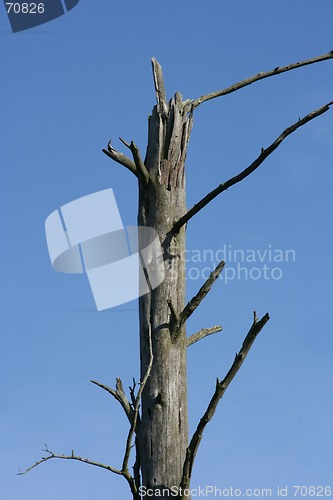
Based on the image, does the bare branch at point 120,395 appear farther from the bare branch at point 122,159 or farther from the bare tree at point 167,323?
the bare branch at point 122,159

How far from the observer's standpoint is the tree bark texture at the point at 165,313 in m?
4.29

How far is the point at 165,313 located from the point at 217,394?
26.2 inches

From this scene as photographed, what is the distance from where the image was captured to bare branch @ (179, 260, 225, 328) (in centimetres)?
443

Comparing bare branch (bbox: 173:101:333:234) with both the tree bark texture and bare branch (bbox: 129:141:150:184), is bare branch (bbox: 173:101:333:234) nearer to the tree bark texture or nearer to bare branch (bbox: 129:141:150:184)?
the tree bark texture

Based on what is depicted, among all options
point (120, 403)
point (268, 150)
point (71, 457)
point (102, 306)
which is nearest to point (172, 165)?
point (268, 150)

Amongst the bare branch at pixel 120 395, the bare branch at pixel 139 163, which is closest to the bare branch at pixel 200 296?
the bare branch at pixel 120 395

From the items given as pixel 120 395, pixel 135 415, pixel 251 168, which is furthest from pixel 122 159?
pixel 135 415

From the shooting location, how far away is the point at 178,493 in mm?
4164

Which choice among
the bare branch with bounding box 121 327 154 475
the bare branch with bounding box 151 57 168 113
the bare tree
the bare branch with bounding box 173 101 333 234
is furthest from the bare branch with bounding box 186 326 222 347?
the bare branch with bounding box 151 57 168 113

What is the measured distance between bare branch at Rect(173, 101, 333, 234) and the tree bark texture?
0.16 m

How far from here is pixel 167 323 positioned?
4574 millimetres

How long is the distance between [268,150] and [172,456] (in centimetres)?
198

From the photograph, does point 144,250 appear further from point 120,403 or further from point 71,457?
point 71,457

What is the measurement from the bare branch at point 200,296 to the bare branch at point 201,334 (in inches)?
8.3
